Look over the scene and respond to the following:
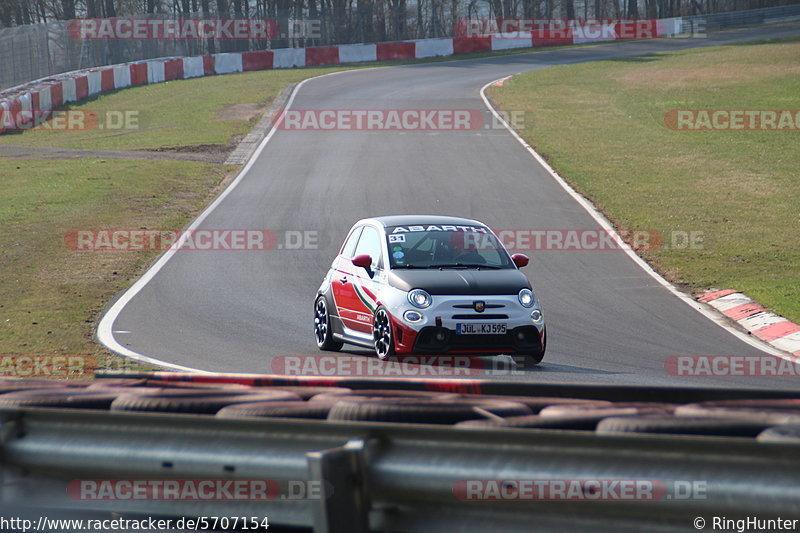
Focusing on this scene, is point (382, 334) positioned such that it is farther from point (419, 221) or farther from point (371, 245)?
point (419, 221)

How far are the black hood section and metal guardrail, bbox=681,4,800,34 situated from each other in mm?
63039

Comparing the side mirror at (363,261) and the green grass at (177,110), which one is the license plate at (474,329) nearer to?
the side mirror at (363,261)

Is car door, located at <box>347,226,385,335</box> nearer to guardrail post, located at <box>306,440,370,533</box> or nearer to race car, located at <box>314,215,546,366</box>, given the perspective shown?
race car, located at <box>314,215,546,366</box>

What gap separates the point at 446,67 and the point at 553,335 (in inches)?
1713

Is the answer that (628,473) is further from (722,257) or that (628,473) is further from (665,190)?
(665,190)

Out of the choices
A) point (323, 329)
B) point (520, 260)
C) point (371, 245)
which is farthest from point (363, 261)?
point (520, 260)

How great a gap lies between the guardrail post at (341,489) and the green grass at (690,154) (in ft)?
37.3

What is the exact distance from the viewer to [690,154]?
31.2 m

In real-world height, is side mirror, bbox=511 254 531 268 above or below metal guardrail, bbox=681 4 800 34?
below

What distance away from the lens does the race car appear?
10.6m

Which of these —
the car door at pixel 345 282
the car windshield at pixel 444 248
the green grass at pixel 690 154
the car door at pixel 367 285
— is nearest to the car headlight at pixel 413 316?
the car door at pixel 367 285

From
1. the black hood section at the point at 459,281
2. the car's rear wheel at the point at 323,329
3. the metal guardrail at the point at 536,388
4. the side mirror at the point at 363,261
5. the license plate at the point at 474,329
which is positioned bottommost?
the car's rear wheel at the point at 323,329

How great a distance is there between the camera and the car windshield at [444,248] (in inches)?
449

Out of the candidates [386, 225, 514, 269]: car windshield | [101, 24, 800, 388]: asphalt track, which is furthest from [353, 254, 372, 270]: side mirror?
[101, 24, 800, 388]: asphalt track
